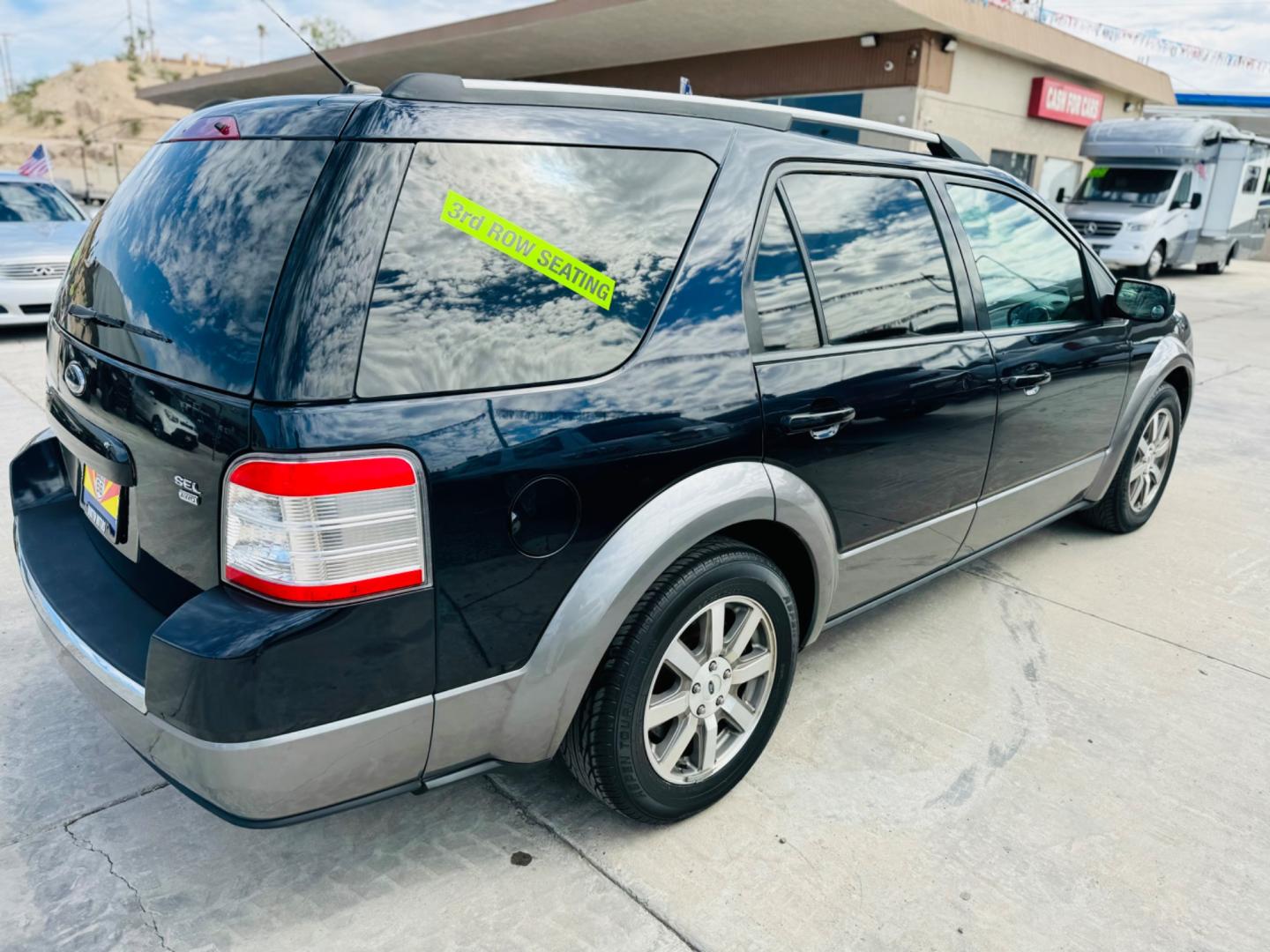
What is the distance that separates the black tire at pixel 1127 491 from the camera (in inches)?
166

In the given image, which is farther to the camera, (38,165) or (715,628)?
(38,165)

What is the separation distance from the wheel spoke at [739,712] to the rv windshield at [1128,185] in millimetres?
18077

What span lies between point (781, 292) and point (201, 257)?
1.42m

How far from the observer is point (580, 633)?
2014 millimetres

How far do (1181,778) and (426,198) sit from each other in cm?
266

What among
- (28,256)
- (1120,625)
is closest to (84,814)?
(1120,625)

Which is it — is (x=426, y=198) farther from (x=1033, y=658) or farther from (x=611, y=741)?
(x=1033, y=658)

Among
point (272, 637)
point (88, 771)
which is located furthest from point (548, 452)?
point (88, 771)

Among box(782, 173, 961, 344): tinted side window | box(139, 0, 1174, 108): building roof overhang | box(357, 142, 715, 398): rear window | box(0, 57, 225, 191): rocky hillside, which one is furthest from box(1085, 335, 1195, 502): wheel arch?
box(0, 57, 225, 191): rocky hillside

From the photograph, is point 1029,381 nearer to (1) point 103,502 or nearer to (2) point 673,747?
(2) point 673,747

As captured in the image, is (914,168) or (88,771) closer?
(88,771)

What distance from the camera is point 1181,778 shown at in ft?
8.91

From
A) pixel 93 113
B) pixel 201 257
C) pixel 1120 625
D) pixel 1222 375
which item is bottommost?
pixel 93 113

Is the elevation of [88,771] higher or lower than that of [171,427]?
lower
